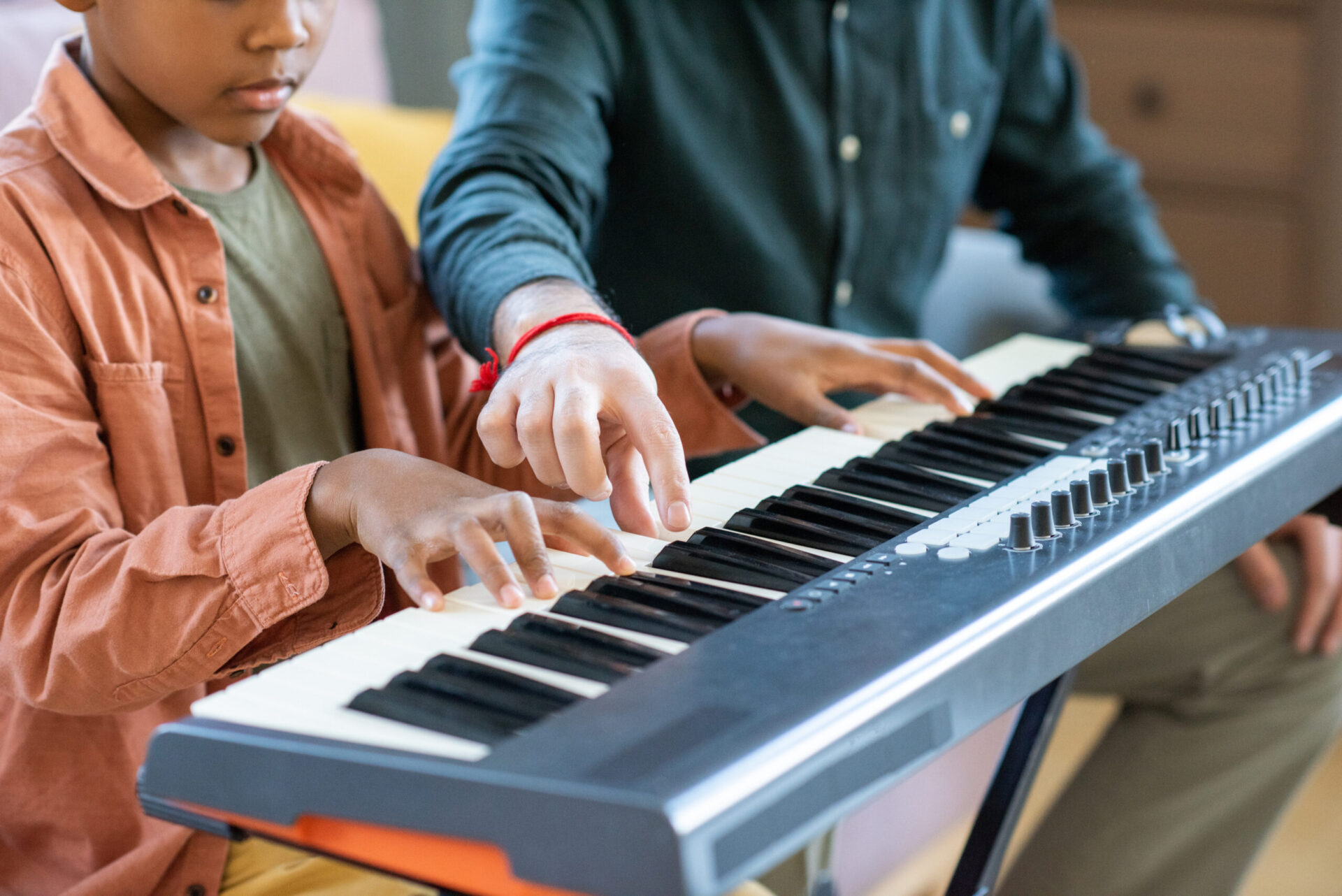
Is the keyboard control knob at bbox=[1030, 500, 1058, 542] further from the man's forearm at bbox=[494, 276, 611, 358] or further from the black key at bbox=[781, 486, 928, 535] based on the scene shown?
the man's forearm at bbox=[494, 276, 611, 358]

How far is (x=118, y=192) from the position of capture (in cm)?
78

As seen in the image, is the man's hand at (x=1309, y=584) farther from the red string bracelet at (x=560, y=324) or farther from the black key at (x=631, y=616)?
the black key at (x=631, y=616)

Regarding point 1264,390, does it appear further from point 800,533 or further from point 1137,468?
point 800,533

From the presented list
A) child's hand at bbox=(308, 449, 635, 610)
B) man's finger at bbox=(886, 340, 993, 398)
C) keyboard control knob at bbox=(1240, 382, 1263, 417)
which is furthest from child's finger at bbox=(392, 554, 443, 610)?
keyboard control knob at bbox=(1240, 382, 1263, 417)

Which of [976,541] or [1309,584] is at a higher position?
[976,541]

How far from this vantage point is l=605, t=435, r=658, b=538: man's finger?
0.67 meters

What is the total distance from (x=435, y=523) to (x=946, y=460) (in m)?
0.33

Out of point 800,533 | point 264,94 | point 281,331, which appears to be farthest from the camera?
point 281,331

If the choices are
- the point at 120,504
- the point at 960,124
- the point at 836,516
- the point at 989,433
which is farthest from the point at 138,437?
the point at 960,124

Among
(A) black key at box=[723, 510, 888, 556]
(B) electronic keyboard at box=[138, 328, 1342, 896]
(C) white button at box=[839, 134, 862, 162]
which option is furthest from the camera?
(C) white button at box=[839, 134, 862, 162]

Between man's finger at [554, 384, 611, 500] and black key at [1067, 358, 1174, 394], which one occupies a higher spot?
man's finger at [554, 384, 611, 500]

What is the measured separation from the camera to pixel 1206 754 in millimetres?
1183

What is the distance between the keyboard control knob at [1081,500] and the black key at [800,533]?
98mm

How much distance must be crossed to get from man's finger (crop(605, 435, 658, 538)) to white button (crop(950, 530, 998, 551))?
0.47 ft
